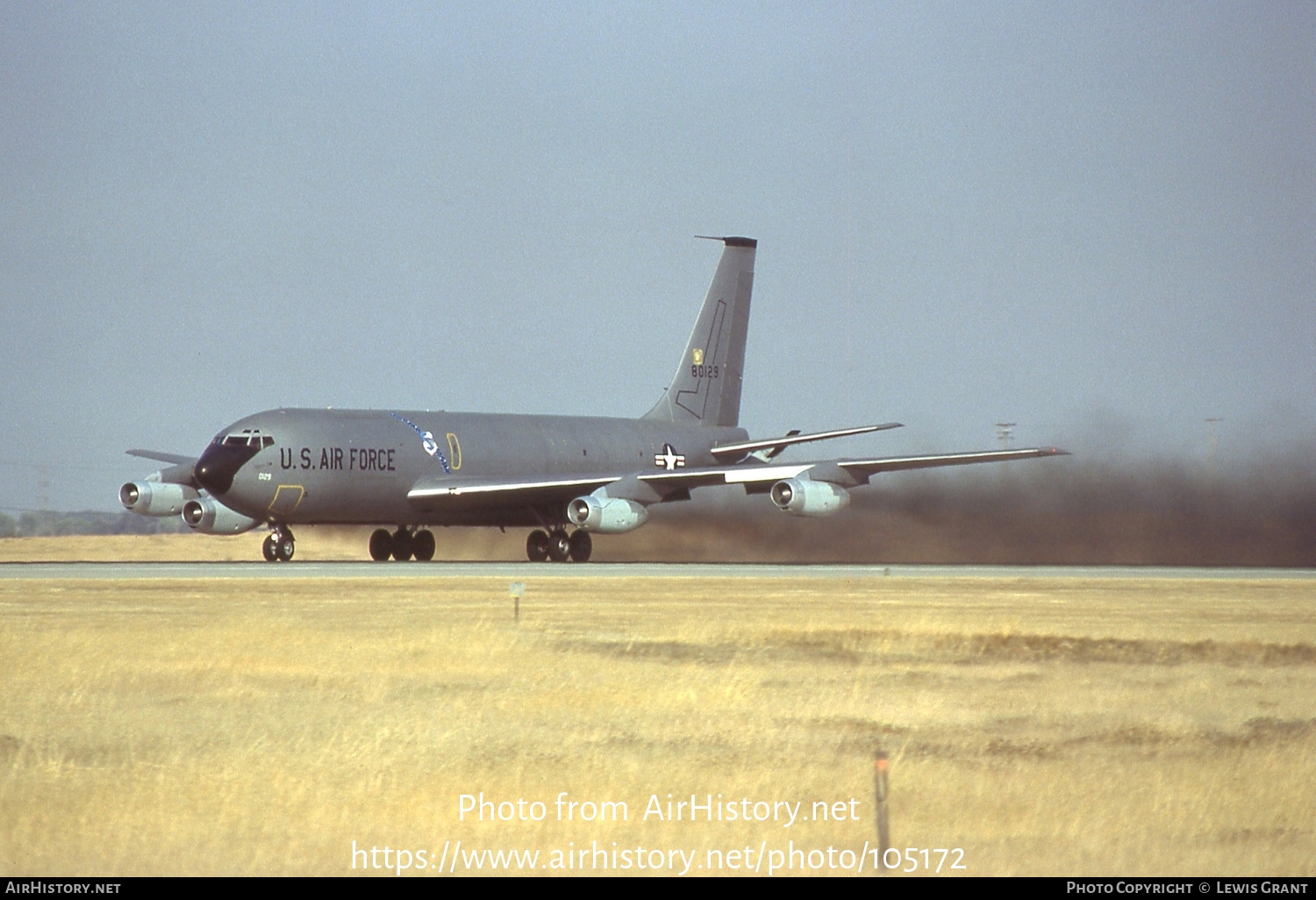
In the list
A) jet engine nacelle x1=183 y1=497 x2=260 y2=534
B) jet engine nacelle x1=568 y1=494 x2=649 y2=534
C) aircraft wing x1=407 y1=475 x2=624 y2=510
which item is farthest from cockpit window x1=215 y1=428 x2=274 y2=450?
jet engine nacelle x1=568 y1=494 x2=649 y2=534

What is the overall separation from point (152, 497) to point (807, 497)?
1889 cm

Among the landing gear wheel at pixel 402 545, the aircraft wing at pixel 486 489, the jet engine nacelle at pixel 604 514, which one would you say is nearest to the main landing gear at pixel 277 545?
the aircraft wing at pixel 486 489

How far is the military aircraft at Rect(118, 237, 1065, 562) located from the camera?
4906 cm

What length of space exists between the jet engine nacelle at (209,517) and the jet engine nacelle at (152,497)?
383 millimetres

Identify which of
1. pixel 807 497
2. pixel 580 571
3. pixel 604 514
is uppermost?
pixel 807 497

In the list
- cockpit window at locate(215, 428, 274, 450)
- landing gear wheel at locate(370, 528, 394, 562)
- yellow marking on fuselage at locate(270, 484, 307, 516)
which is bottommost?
landing gear wheel at locate(370, 528, 394, 562)

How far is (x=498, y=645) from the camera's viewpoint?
25.2 m

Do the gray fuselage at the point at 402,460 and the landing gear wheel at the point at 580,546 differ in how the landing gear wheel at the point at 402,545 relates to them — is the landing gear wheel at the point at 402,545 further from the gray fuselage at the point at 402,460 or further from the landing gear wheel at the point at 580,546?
the landing gear wheel at the point at 580,546

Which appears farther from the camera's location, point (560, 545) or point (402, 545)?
point (402, 545)

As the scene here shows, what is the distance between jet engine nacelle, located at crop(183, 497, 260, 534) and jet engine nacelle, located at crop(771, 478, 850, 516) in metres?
15.4

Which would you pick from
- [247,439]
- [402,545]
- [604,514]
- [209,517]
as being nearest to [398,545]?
[402,545]

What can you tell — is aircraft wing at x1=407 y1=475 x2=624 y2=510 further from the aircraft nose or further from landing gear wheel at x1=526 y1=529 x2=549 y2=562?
the aircraft nose

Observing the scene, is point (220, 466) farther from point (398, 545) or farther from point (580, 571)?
point (580, 571)

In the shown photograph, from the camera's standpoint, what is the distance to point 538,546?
186ft
